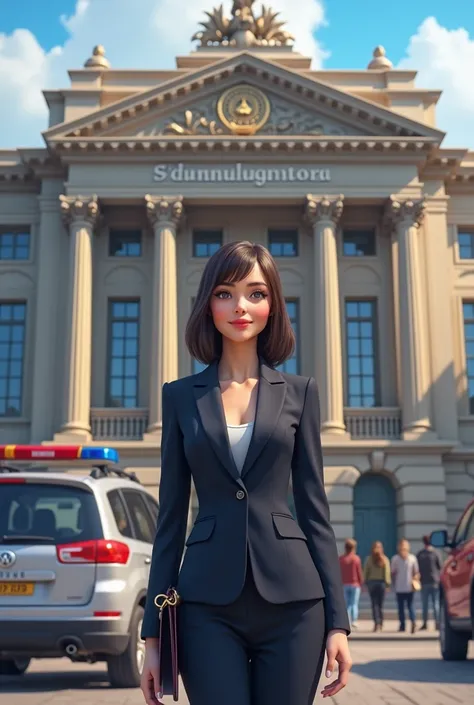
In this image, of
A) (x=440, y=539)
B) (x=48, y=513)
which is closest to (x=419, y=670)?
(x=440, y=539)

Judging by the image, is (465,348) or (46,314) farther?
(465,348)

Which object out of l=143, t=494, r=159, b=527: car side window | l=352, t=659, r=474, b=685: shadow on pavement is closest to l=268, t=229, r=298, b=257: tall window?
l=352, t=659, r=474, b=685: shadow on pavement

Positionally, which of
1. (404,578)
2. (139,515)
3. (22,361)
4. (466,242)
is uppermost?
(466,242)

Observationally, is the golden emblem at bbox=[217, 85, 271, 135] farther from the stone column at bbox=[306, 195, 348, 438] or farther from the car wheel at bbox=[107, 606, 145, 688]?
the car wheel at bbox=[107, 606, 145, 688]

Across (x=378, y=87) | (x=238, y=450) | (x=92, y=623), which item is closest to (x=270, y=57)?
(x=378, y=87)

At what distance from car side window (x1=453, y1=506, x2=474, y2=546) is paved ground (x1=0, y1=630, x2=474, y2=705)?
1393 millimetres

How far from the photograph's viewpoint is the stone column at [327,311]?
31375 millimetres

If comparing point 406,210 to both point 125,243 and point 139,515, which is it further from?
point 139,515

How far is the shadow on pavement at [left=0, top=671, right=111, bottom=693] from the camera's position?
8.72 meters

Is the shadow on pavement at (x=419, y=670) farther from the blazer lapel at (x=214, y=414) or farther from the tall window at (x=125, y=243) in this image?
the tall window at (x=125, y=243)

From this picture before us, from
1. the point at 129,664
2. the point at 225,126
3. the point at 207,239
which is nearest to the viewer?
the point at 129,664

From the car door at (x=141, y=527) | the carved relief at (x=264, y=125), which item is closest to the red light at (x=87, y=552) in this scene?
the car door at (x=141, y=527)

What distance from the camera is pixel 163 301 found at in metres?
32.2

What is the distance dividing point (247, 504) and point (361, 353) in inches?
1227
